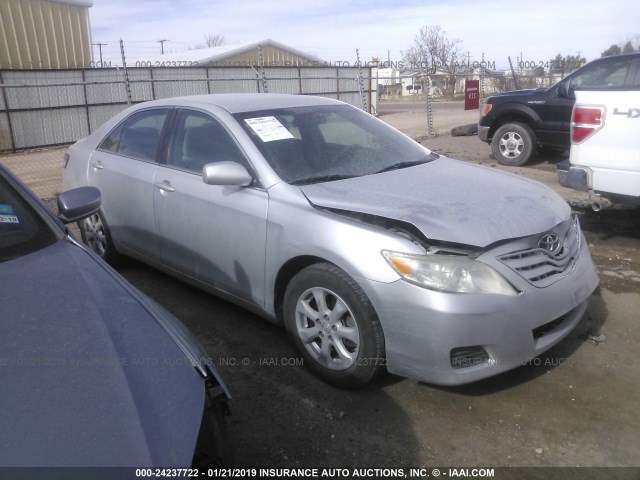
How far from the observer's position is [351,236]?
2.99 metres

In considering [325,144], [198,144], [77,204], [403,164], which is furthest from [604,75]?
[77,204]

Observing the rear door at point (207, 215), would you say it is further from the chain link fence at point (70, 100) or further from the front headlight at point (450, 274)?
the chain link fence at point (70, 100)

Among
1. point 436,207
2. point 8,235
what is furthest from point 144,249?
point 436,207

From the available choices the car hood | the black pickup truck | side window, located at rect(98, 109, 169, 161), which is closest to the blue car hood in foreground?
the car hood

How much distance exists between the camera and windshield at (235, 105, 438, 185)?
362cm

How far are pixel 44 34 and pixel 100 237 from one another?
2020cm

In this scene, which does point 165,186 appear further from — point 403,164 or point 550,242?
point 550,242

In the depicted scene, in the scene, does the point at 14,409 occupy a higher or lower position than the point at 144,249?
higher

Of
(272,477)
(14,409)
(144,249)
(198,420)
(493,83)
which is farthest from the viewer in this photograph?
(493,83)

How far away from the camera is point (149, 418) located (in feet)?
5.37

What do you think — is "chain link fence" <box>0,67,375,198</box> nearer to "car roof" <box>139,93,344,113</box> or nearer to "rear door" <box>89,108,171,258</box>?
"rear door" <box>89,108,171,258</box>

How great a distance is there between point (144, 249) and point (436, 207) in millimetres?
2488

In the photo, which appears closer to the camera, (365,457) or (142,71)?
(365,457)

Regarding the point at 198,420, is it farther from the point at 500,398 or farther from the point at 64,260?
the point at 500,398
